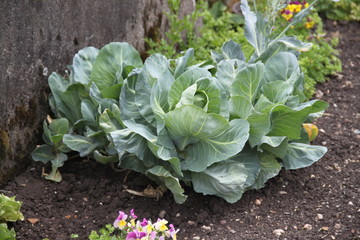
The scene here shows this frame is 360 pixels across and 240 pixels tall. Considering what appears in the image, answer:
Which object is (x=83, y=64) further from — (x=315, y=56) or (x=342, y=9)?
(x=342, y=9)

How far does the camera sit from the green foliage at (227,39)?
14.9 feet

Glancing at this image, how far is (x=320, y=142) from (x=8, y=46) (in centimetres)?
224

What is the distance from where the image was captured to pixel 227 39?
5102 millimetres

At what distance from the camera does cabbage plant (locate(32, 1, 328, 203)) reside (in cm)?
321

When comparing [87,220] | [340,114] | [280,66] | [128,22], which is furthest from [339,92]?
[87,220]

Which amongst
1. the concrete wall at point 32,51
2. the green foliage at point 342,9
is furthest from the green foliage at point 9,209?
the green foliage at point 342,9

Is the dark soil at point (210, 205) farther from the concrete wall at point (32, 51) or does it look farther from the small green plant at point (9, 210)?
the concrete wall at point (32, 51)

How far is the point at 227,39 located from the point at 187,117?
2.17m

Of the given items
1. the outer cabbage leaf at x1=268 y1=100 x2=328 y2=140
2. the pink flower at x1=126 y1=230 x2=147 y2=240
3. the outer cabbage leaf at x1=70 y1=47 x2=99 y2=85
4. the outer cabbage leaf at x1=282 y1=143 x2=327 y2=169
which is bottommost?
the outer cabbage leaf at x1=282 y1=143 x2=327 y2=169

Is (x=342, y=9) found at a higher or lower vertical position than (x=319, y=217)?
higher

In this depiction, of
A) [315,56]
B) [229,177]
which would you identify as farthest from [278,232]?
[315,56]

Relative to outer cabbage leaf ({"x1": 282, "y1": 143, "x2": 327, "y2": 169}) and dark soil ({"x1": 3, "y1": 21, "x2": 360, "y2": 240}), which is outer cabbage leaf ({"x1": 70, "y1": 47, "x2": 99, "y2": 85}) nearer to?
dark soil ({"x1": 3, "y1": 21, "x2": 360, "y2": 240})

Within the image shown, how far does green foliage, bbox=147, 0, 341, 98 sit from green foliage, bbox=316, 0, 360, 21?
1.57ft

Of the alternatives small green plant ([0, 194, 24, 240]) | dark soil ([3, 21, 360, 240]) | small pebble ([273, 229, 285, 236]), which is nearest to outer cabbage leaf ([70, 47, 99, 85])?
dark soil ([3, 21, 360, 240])
